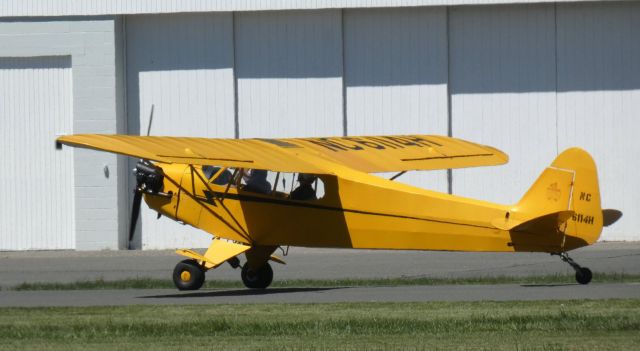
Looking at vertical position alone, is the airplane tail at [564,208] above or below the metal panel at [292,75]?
below

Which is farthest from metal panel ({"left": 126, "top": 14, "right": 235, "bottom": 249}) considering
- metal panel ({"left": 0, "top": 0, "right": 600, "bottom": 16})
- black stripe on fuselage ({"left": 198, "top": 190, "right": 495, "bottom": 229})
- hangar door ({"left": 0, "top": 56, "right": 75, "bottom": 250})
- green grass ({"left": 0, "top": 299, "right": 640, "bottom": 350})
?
green grass ({"left": 0, "top": 299, "right": 640, "bottom": 350})

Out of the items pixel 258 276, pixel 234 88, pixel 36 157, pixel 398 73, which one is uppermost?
pixel 398 73

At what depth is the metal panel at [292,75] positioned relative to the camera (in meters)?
27.9

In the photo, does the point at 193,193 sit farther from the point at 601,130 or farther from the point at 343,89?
the point at 601,130

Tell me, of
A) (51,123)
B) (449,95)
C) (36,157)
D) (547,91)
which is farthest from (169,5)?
(547,91)

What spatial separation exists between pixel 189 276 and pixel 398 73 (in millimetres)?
11606

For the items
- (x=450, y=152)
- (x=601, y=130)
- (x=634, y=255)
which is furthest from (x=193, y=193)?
(x=601, y=130)

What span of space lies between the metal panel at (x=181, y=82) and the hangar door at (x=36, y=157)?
1.75 m

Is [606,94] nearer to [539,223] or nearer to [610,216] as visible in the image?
[610,216]

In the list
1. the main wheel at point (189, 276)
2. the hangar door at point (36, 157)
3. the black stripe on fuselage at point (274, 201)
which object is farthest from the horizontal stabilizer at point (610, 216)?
the hangar door at point (36, 157)

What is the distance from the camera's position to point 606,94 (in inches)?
1085

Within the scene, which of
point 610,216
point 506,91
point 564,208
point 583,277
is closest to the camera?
point 564,208

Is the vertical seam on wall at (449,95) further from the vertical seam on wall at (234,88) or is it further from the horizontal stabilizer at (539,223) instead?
the horizontal stabilizer at (539,223)

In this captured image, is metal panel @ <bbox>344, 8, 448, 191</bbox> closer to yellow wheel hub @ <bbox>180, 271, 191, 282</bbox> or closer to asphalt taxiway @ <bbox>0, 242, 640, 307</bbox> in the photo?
asphalt taxiway @ <bbox>0, 242, 640, 307</bbox>
